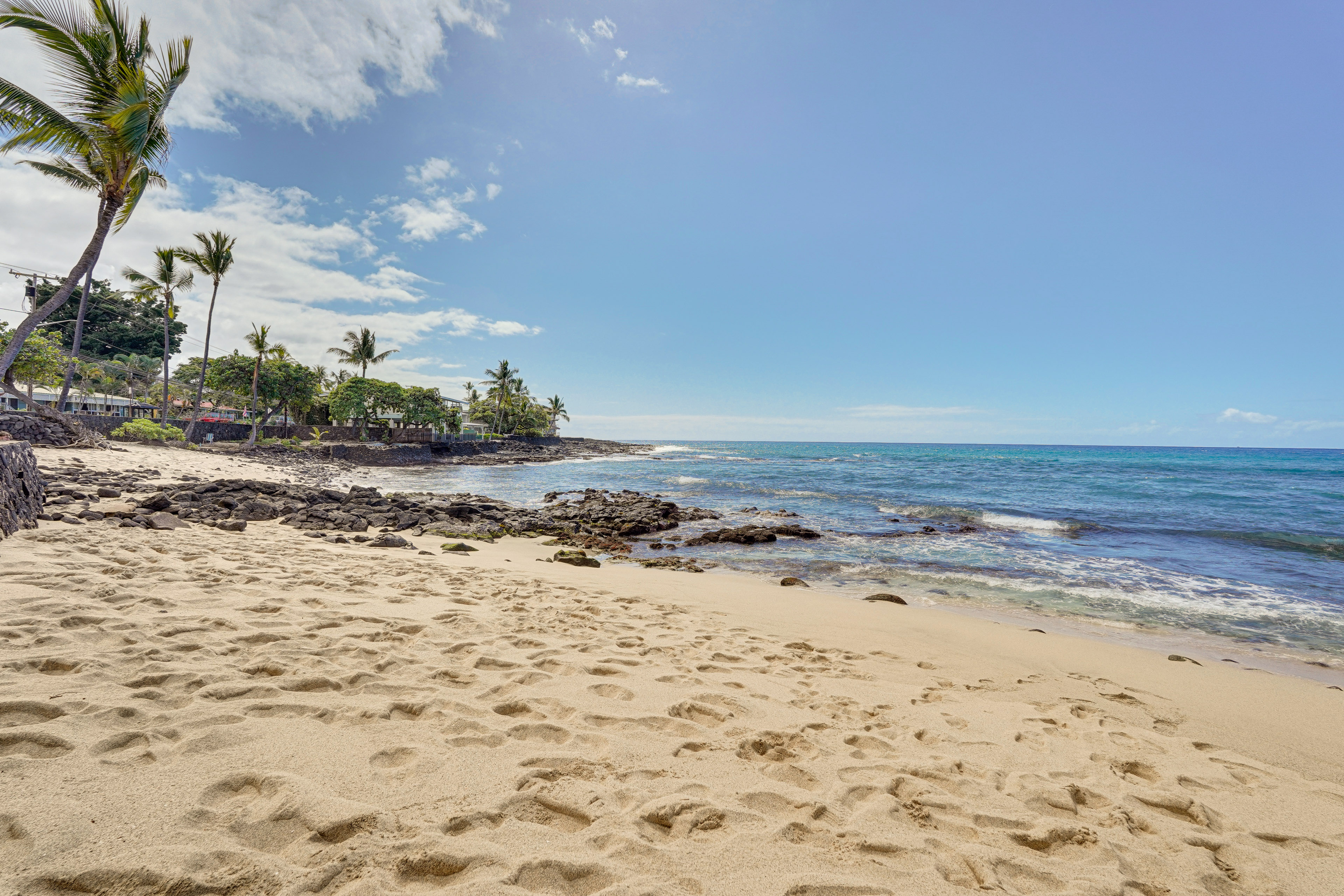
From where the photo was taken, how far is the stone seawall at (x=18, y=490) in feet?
20.5

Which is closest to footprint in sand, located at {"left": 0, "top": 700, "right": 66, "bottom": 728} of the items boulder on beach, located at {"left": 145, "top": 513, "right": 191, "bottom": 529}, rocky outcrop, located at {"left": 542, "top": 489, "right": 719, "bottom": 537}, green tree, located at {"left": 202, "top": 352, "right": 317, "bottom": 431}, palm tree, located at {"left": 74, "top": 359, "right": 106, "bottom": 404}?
boulder on beach, located at {"left": 145, "top": 513, "right": 191, "bottom": 529}

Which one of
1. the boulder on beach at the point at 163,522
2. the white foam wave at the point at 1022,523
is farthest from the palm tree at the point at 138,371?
the white foam wave at the point at 1022,523

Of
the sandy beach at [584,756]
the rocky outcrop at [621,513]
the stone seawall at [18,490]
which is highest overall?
the stone seawall at [18,490]

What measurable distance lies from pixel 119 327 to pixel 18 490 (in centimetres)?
8006

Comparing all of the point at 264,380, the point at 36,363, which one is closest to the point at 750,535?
the point at 36,363

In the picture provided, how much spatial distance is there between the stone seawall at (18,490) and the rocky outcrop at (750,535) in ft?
36.4

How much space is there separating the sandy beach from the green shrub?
28.2m

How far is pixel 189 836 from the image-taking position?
1.94 metres

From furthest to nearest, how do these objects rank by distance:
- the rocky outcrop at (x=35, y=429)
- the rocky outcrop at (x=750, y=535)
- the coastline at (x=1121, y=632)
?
the rocky outcrop at (x=35, y=429) → the rocky outcrop at (x=750, y=535) → the coastline at (x=1121, y=632)

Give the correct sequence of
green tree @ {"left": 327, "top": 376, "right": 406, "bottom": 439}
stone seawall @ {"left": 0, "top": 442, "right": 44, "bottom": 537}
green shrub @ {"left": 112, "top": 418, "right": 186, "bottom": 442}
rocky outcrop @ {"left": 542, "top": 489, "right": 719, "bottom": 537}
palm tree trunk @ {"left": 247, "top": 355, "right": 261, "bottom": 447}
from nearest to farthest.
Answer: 1. stone seawall @ {"left": 0, "top": 442, "right": 44, "bottom": 537}
2. rocky outcrop @ {"left": 542, "top": 489, "right": 719, "bottom": 537}
3. green shrub @ {"left": 112, "top": 418, "right": 186, "bottom": 442}
4. palm tree trunk @ {"left": 247, "top": 355, "right": 261, "bottom": 447}
5. green tree @ {"left": 327, "top": 376, "right": 406, "bottom": 439}

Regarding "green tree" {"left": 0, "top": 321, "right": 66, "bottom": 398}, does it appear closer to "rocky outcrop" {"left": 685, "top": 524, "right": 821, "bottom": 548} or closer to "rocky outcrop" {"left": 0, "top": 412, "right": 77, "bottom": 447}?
"rocky outcrop" {"left": 0, "top": 412, "right": 77, "bottom": 447}

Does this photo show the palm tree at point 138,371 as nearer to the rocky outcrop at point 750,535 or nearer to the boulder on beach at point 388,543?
the boulder on beach at point 388,543

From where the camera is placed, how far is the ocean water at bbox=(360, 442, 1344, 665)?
8.84 meters

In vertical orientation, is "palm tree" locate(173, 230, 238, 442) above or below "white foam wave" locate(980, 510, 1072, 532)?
above
